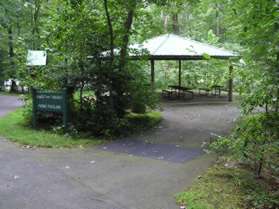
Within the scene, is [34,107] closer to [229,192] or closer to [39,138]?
[39,138]

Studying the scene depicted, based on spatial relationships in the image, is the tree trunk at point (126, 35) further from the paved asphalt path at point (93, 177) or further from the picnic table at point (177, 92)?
the picnic table at point (177, 92)

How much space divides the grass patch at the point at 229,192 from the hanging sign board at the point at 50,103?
441cm

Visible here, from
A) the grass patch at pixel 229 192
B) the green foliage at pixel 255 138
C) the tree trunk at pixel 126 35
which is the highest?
the tree trunk at pixel 126 35

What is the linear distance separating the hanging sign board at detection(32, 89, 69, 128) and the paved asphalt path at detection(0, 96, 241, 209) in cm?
153

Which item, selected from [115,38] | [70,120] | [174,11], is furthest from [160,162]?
[174,11]

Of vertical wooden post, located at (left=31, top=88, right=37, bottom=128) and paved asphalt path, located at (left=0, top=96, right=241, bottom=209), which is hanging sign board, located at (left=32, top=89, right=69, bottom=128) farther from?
paved asphalt path, located at (left=0, top=96, right=241, bottom=209)

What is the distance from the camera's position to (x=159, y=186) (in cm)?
560

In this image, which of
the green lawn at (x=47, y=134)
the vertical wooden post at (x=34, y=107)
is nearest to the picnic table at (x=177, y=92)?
the green lawn at (x=47, y=134)

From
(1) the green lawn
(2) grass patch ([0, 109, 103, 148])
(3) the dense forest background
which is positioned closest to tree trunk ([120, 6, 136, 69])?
(3) the dense forest background

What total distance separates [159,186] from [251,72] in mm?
2157

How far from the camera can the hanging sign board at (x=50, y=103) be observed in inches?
370

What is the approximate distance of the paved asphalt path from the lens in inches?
193

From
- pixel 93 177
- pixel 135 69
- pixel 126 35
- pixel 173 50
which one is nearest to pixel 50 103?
pixel 135 69

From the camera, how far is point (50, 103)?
31.7 ft
